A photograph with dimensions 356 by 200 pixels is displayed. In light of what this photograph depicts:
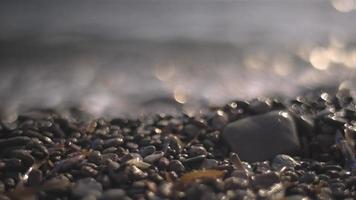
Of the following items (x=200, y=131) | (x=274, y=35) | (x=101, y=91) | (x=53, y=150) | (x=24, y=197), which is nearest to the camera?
(x=24, y=197)

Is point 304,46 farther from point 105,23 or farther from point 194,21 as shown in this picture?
point 105,23

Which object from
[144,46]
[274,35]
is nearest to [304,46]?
[274,35]

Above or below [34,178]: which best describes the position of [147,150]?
above

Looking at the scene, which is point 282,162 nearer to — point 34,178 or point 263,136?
point 263,136

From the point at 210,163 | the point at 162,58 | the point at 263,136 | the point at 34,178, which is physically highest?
the point at 263,136

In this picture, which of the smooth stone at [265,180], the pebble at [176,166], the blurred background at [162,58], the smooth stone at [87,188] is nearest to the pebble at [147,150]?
the pebble at [176,166]

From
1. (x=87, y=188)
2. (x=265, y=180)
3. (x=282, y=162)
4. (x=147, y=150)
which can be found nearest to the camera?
(x=87, y=188)

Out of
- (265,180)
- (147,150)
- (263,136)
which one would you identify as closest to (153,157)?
(147,150)

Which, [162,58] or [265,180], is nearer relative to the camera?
[265,180]
